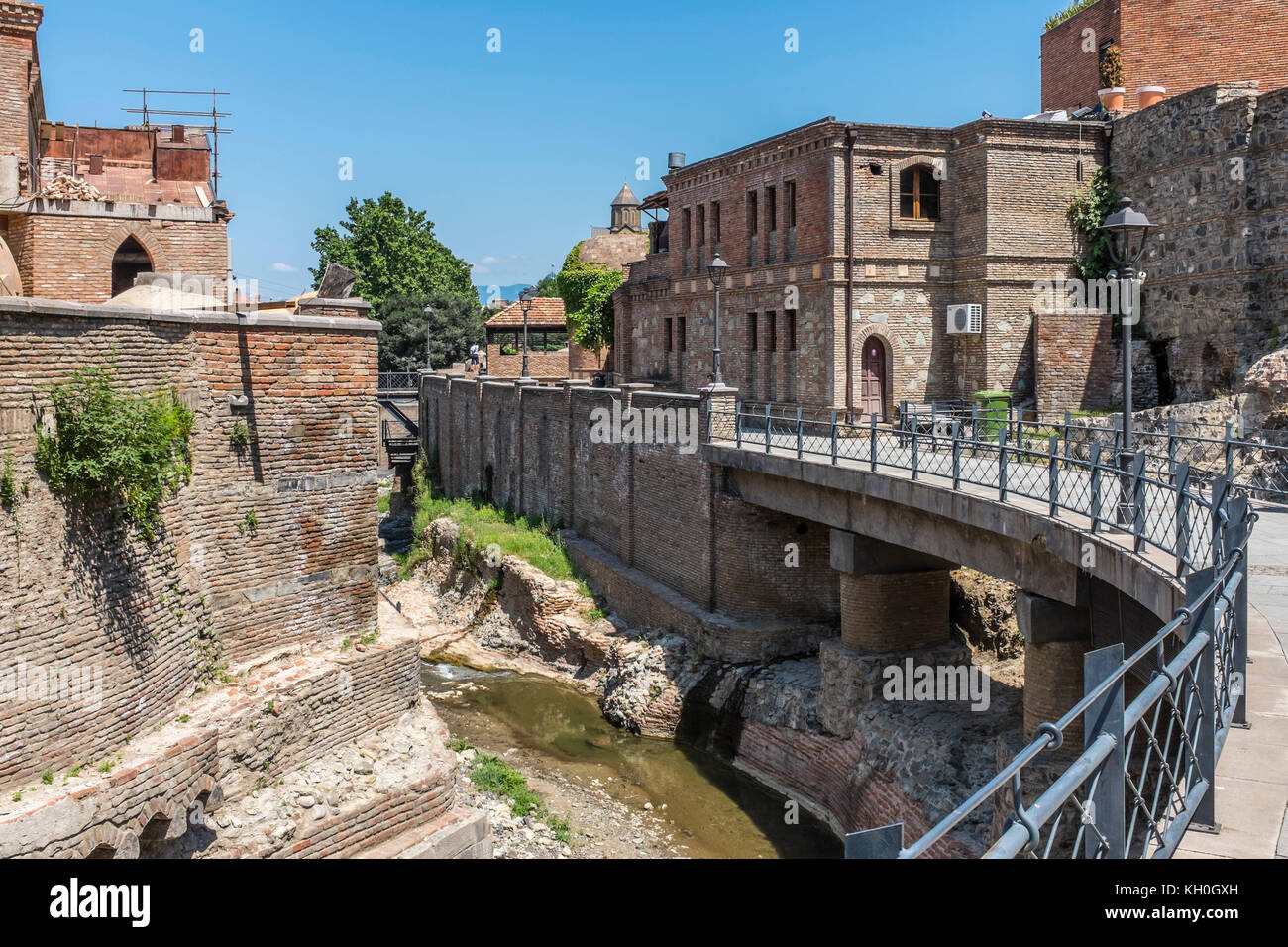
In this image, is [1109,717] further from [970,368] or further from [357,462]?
[970,368]

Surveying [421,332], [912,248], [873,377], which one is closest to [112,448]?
[873,377]

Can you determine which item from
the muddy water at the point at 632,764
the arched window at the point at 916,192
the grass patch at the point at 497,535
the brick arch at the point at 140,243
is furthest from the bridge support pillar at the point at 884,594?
the brick arch at the point at 140,243

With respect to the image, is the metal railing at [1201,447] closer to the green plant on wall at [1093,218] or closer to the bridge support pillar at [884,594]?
the bridge support pillar at [884,594]

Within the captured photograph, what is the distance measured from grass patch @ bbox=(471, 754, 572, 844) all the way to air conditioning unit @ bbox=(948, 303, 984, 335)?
1669 cm

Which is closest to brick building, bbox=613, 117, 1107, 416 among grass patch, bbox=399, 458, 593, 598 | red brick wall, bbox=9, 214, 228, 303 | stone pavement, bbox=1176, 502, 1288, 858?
grass patch, bbox=399, 458, 593, 598

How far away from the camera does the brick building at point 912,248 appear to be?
92.5 ft

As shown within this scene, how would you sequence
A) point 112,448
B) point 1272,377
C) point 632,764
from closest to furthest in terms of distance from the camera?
point 112,448 < point 632,764 < point 1272,377

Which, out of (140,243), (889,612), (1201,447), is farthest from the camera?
(140,243)

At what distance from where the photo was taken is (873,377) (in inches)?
1155

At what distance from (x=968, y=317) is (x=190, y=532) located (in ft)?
70.2

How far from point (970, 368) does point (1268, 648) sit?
2177 centimetres

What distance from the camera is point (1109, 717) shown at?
169 inches

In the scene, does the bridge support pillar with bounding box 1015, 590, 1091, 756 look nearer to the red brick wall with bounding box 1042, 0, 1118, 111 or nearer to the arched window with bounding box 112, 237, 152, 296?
the arched window with bounding box 112, 237, 152, 296

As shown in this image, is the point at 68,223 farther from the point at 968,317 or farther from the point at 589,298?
the point at 589,298
